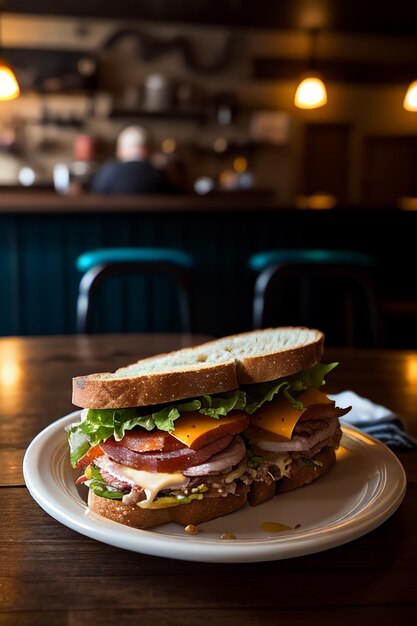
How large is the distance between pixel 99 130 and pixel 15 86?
165 inches

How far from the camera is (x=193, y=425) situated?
82cm

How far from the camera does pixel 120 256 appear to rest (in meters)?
3.04

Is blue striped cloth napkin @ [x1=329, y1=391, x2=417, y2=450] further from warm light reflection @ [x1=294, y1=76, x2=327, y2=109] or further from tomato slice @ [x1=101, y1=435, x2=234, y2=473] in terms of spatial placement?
warm light reflection @ [x1=294, y1=76, x2=327, y2=109]

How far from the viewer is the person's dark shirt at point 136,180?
4.50 meters

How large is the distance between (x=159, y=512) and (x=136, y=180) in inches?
156

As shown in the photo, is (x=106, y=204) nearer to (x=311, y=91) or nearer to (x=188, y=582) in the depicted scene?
(x=311, y=91)

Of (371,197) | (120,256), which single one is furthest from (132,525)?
(371,197)

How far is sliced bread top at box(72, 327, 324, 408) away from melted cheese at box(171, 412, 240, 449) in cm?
3

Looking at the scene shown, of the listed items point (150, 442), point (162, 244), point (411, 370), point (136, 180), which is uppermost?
point (136, 180)

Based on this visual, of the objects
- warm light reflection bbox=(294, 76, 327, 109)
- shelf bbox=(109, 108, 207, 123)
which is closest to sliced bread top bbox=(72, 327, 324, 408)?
warm light reflection bbox=(294, 76, 327, 109)

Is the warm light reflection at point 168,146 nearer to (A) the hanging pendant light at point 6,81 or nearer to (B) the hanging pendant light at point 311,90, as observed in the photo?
(B) the hanging pendant light at point 311,90

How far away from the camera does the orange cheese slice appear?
792 mm

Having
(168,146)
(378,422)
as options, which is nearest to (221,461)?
(378,422)

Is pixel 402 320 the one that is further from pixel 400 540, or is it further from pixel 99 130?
pixel 99 130
